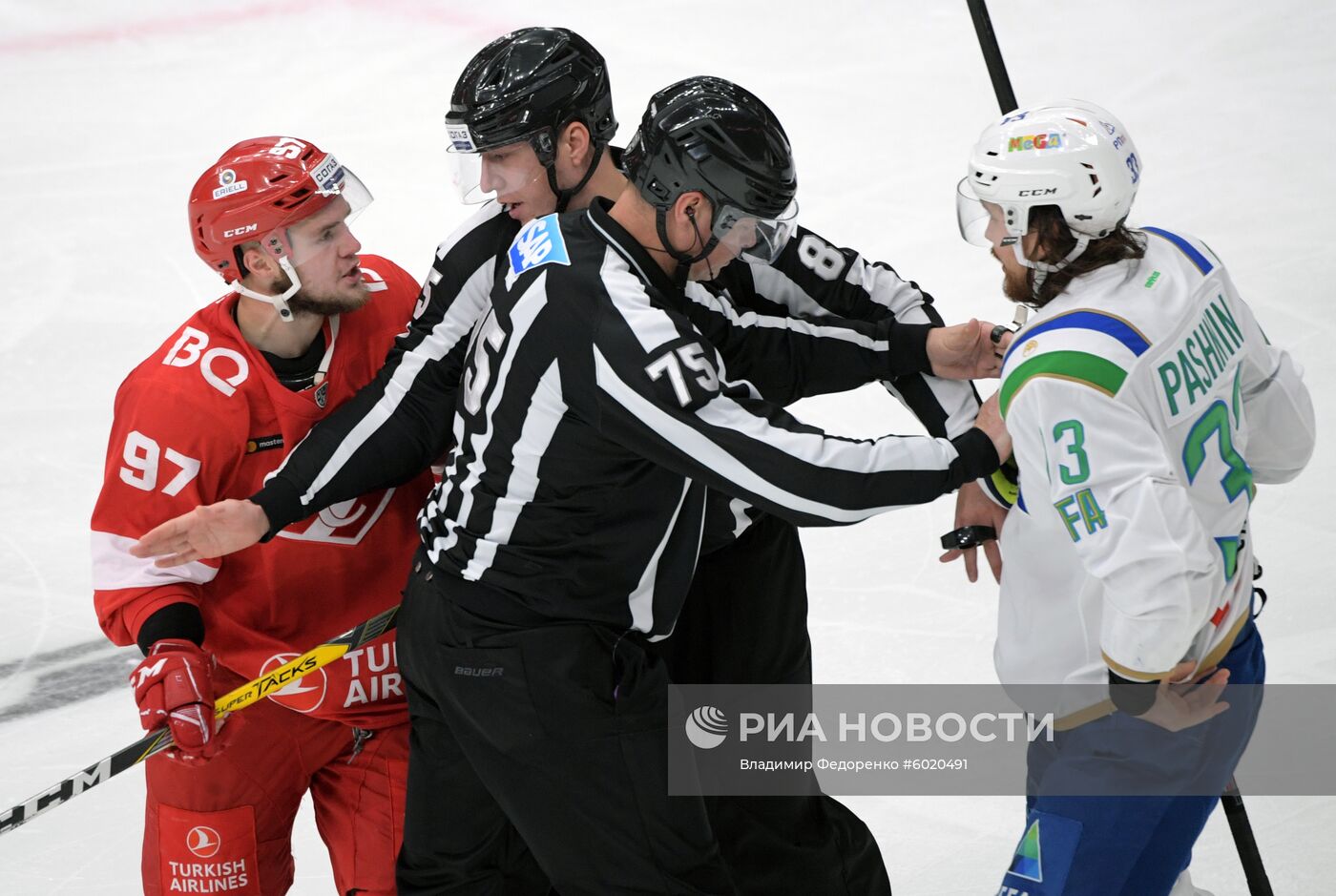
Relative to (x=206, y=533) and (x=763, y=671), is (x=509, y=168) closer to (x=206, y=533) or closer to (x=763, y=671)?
(x=206, y=533)

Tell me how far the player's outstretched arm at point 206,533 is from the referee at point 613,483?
0.34m

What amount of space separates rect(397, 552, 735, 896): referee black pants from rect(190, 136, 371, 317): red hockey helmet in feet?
2.30

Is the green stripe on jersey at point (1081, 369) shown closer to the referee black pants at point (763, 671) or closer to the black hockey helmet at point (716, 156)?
the black hockey helmet at point (716, 156)

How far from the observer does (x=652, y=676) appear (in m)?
2.15

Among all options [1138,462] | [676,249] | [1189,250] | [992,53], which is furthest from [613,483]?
[992,53]

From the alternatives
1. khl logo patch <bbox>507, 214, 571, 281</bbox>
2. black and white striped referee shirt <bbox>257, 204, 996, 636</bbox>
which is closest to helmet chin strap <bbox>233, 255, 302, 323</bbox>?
black and white striped referee shirt <bbox>257, 204, 996, 636</bbox>

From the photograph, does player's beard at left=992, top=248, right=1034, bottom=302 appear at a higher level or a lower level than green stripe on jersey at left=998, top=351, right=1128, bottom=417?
higher

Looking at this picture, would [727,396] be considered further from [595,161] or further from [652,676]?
[595,161]

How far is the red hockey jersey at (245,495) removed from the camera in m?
2.44

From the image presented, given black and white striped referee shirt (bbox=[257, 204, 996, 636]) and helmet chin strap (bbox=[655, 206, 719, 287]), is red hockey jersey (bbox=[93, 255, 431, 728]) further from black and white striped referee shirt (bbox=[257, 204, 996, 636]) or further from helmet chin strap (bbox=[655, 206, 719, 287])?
helmet chin strap (bbox=[655, 206, 719, 287])

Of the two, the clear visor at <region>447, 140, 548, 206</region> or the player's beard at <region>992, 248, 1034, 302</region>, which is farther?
the clear visor at <region>447, 140, 548, 206</region>

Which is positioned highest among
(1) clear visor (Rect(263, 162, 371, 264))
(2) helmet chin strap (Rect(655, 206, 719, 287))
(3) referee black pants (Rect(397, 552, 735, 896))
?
(1) clear visor (Rect(263, 162, 371, 264))

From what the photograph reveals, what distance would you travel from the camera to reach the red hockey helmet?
248cm

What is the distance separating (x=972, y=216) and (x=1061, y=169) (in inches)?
10.3
